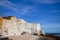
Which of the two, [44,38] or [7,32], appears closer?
[44,38]

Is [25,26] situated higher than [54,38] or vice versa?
[25,26]

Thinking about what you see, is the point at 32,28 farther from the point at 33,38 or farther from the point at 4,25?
the point at 33,38

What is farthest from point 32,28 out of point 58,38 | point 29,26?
point 58,38

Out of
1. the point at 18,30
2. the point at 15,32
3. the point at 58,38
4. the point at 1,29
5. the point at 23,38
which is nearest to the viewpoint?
the point at 23,38

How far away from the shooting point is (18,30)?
20.0 feet

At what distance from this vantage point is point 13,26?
19.2ft

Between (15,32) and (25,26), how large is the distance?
3.38ft

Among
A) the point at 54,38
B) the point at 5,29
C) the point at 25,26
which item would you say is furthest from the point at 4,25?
the point at 54,38

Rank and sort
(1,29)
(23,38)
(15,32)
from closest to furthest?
(23,38) < (1,29) < (15,32)

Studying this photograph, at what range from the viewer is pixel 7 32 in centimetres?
530

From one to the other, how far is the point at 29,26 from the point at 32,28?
20 centimetres

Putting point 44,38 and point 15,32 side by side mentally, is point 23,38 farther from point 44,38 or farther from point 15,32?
point 15,32

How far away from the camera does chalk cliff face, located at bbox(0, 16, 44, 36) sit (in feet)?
17.4

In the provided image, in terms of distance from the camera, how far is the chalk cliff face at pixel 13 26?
530 cm
